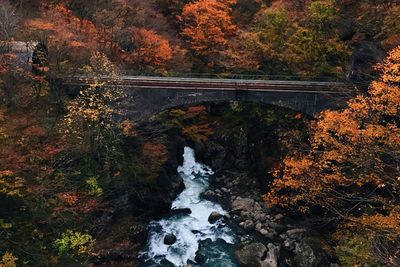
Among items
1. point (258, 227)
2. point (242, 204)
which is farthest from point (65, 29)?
point (258, 227)

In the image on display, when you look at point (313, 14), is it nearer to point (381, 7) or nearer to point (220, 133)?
point (381, 7)

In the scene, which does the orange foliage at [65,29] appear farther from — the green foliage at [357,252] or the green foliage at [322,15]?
the green foliage at [357,252]

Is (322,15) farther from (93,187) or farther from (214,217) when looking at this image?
(93,187)

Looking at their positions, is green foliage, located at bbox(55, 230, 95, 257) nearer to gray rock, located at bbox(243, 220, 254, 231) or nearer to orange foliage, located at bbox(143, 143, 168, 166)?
orange foliage, located at bbox(143, 143, 168, 166)

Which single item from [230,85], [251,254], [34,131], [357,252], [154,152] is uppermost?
[34,131]

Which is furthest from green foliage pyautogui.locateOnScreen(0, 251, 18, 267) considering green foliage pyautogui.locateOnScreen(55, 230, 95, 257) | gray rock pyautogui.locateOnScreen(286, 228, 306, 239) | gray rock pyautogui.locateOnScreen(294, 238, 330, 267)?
gray rock pyautogui.locateOnScreen(286, 228, 306, 239)

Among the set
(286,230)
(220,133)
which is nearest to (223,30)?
(220,133)
